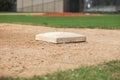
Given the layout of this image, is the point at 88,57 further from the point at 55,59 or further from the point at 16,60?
the point at 16,60

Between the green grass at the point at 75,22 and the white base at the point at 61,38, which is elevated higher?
the white base at the point at 61,38

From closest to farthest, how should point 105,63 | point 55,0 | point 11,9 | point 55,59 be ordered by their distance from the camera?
point 105,63
point 55,59
point 55,0
point 11,9

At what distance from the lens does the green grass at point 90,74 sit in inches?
252

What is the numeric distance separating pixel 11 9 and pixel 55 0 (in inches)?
282

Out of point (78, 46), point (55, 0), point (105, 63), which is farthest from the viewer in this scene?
point (55, 0)

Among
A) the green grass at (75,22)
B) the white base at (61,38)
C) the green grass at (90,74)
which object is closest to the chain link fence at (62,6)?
the green grass at (75,22)

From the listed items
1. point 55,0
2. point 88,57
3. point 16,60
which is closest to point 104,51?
point 88,57

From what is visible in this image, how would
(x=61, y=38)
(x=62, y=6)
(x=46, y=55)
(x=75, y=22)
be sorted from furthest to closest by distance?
(x=62, y=6)
(x=75, y=22)
(x=61, y=38)
(x=46, y=55)

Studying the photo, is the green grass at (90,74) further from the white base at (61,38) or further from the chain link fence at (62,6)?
the chain link fence at (62,6)

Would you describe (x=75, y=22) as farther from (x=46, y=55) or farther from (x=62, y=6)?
(x=62, y=6)

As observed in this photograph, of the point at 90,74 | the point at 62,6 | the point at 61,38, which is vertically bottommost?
the point at 62,6

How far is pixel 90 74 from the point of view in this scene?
6680 mm

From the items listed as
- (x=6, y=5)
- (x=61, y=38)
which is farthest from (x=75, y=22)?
(x=6, y=5)

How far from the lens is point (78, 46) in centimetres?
1041
